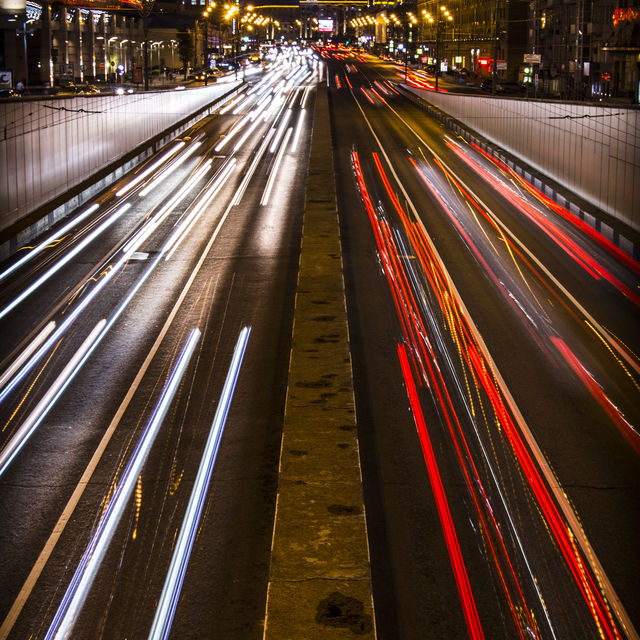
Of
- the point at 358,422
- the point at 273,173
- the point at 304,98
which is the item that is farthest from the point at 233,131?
the point at 358,422

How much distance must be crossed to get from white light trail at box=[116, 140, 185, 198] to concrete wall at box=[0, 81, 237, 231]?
113cm

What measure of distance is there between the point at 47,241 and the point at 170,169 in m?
12.2

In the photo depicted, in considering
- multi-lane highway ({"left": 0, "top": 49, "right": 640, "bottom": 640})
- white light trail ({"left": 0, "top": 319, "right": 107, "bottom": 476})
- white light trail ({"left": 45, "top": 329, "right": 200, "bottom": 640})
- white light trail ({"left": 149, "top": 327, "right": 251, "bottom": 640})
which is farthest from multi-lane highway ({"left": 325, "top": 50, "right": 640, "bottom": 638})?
white light trail ({"left": 0, "top": 319, "right": 107, "bottom": 476})

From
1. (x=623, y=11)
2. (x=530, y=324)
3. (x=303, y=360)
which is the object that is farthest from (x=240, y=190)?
(x=623, y=11)

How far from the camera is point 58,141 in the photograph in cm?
2359

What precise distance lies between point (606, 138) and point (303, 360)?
1443cm

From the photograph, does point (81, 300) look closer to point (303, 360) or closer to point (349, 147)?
point (303, 360)

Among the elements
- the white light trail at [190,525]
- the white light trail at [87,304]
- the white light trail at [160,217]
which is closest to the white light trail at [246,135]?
the white light trail at [160,217]

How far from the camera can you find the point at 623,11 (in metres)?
48.8

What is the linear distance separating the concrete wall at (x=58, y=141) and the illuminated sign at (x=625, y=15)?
27591 mm

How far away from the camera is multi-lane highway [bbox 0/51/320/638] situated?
22.8ft

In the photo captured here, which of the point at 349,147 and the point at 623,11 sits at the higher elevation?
the point at 623,11

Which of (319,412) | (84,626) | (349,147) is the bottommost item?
(84,626)

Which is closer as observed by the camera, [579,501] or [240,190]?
[579,501]
